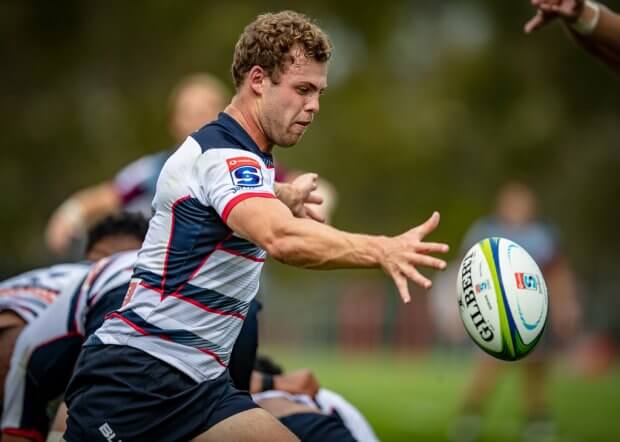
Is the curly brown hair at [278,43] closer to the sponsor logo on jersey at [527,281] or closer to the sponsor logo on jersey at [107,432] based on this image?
the sponsor logo on jersey at [527,281]

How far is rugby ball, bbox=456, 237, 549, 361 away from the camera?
4441 mm

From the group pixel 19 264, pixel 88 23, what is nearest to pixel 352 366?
pixel 19 264

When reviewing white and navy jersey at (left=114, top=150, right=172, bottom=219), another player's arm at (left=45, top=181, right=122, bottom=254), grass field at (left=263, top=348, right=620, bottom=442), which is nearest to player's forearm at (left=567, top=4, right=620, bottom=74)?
white and navy jersey at (left=114, top=150, right=172, bottom=219)

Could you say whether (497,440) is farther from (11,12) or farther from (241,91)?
(11,12)

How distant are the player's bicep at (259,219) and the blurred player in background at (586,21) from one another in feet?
8.83

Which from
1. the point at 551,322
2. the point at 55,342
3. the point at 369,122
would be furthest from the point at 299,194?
the point at 369,122

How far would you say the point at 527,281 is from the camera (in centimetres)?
457

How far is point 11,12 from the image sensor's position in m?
28.7

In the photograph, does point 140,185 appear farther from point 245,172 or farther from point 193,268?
point 245,172

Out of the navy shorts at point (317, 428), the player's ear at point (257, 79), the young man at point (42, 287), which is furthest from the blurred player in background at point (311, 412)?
the player's ear at point (257, 79)

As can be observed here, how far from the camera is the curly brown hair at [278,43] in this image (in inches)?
176

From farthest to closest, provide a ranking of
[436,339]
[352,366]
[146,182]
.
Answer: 1. [436,339]
2. [352,366]
3. [146,182]

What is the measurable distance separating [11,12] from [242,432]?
2607 centimetres

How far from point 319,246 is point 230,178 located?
0.46 metres
